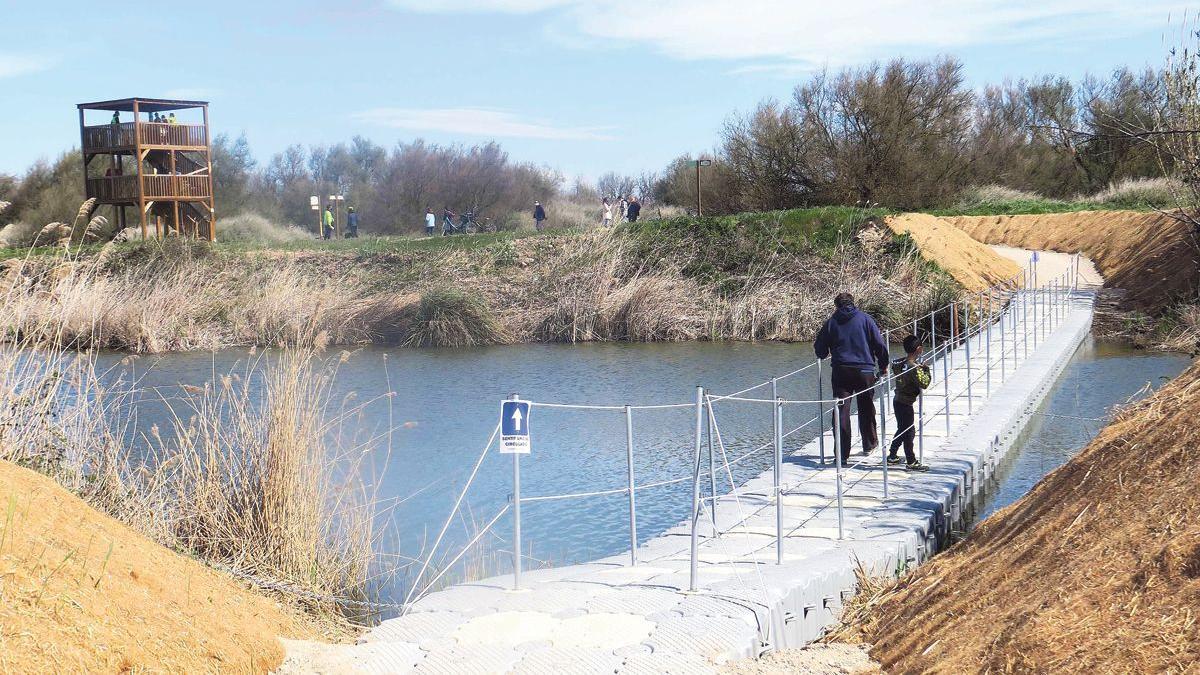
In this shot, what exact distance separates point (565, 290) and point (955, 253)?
34.0ft

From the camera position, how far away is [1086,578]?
5.41 metres

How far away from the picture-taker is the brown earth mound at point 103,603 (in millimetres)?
4980

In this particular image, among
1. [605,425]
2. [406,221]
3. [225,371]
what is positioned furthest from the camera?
[406,221]

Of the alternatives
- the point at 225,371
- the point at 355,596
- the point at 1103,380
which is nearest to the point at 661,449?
the point at 355,596

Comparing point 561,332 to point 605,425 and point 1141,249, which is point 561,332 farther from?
point 1141,249

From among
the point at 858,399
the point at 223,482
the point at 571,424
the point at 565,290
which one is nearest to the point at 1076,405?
the point at 858,399

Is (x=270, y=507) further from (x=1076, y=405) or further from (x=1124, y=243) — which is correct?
(x=1124, y=243)

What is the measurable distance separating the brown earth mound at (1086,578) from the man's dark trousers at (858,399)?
4219 millimetres

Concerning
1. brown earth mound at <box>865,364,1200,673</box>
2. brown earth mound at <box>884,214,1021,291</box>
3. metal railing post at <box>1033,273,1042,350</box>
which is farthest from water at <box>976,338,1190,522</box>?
brown earth mound at <box>884,214,1021,291</box>

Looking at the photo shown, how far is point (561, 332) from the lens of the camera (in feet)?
102

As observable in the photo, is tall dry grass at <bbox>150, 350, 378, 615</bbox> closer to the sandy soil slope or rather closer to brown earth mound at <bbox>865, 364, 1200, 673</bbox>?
brown earth mound at <bbox>865, 364, 1200, 673</bbox>

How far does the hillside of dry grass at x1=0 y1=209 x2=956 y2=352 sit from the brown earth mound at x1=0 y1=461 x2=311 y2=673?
849 inches

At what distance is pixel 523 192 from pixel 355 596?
60.0 m

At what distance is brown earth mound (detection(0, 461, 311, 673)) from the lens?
4.98 meters
